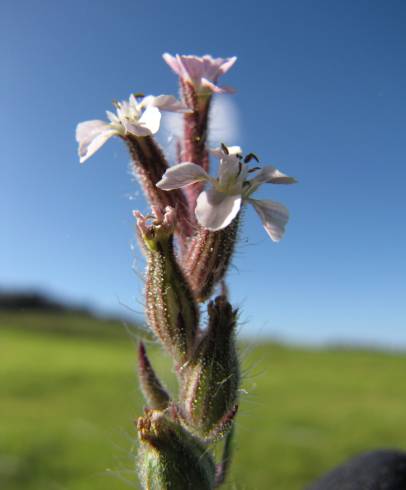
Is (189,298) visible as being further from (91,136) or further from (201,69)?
(201,69)

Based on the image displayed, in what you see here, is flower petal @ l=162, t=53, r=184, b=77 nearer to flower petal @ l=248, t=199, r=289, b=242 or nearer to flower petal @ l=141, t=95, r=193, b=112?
flower petal @ l=141, t=95, r=193, b=112

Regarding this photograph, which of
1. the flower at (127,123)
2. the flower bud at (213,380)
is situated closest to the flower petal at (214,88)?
the flower at (127,123)

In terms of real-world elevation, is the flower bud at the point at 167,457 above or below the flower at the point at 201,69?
below

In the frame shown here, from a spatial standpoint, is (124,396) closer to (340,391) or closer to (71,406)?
(71,406)

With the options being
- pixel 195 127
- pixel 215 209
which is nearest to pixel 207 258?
pixel 215 209

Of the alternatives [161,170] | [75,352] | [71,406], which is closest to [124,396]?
[71,406]

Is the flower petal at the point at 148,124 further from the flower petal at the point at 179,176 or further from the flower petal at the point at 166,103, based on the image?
the flower petal at the point at 179,176

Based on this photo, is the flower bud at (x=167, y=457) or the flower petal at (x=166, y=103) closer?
the flower bud at (x=167, y=457)
